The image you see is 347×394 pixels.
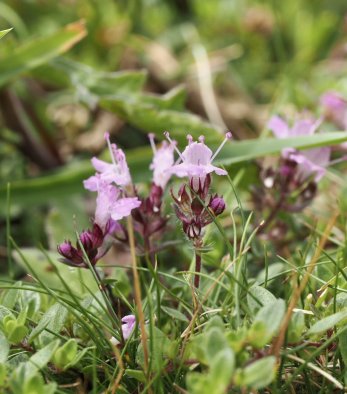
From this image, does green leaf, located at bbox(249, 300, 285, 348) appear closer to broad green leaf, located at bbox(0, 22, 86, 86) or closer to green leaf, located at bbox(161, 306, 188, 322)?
green leaf, located at bbox(161, 306, 188, 322)

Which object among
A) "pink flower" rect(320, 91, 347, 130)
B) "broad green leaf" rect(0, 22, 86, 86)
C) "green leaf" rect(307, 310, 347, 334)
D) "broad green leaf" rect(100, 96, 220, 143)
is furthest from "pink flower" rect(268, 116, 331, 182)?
"broad green leaf" rect(0, 22, 86, 86)

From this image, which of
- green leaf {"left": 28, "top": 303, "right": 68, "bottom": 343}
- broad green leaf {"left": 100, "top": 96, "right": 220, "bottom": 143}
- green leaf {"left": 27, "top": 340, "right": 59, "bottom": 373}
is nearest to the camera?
green leaf {"left": 27, "top": 340, "right": 59, "bottom": 373}

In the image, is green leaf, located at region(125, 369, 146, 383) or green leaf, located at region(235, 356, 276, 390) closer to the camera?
green leaf, located at region(235, 356, 276, 390)

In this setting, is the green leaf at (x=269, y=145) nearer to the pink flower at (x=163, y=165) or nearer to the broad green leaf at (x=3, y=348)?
the pink flower at (x=163, y=165)

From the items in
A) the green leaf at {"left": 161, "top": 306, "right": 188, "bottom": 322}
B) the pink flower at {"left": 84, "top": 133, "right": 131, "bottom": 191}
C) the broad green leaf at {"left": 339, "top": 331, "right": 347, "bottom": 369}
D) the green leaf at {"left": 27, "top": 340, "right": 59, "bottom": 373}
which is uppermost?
the pink flower at {"left": 84, "top": 133, "right": 131, "bottom": 191}

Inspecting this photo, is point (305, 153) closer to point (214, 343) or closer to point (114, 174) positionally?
point (114, 174)

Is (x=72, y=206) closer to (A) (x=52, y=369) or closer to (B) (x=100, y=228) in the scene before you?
(B) (x=100, y=228)

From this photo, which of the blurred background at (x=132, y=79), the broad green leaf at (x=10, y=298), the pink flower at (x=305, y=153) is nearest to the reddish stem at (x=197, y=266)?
the broad green leaf at (x=10, y=298)
